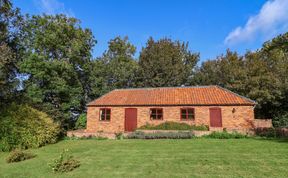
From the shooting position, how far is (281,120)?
2819cm

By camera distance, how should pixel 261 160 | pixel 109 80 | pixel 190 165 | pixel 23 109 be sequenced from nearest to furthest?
pixel 190 165
pixel 261 160
pixel 23 109
pixel 109 80

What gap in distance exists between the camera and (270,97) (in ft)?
90.6

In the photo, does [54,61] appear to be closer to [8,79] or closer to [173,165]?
[8,79]

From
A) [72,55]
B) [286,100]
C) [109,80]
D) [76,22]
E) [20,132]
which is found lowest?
[20,132]

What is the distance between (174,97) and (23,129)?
50.2ft

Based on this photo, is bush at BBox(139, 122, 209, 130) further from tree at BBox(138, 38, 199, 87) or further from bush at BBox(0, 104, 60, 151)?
tree at BBox(138, 38, 199, 87)

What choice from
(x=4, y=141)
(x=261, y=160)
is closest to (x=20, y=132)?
(x=4, y=141)

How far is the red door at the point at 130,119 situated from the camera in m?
24.2

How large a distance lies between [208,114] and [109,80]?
17068 millimetres

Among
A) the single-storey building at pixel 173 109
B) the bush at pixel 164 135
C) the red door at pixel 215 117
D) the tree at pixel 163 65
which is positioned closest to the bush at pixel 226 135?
the bush at pixel 164 135

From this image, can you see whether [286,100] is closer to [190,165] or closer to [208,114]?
[208,114]

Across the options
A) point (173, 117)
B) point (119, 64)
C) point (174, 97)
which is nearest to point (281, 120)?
point (174, 97)

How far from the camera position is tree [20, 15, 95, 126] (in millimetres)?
25906

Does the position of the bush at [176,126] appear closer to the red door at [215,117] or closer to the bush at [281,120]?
the red door at [215,117]
